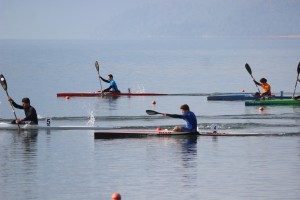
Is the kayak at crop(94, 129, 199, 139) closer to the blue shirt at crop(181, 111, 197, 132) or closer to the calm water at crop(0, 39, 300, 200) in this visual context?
the blue shirt at crop(181, 111, 197, 132)

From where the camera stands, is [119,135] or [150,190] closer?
[150,190]

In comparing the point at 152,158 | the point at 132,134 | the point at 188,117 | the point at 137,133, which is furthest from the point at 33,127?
the point at 152,158

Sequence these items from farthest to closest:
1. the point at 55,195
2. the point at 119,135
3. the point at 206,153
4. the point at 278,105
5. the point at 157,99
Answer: the point at 157,99
the point at 278,105
the point at 119,135
the point at 206,153
the point at 55,195

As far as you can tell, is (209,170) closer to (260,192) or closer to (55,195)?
(260,192)

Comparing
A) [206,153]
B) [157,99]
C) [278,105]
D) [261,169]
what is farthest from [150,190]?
[157,99]

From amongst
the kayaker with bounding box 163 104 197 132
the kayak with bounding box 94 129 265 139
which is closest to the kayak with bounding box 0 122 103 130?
the kayak with bounding box 94 129 265 139

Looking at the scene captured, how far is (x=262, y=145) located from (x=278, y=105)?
50.8ft

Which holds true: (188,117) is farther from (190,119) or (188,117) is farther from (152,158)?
(152,158)

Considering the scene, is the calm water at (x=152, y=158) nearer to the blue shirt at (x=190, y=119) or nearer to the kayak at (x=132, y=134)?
the kayak at (x=132, y=134)

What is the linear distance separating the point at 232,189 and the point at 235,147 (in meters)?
8.30

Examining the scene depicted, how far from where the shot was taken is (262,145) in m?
37.0

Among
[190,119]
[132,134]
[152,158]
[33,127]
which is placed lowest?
[152,158]

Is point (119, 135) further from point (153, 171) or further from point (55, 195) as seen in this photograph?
point (55, 195)

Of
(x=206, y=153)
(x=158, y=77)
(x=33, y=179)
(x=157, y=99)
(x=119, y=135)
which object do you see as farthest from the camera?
(x=158, y=77)
